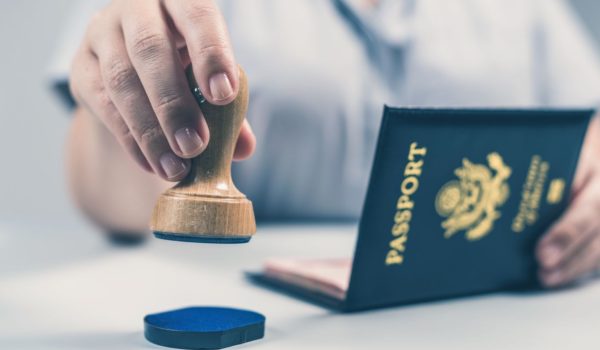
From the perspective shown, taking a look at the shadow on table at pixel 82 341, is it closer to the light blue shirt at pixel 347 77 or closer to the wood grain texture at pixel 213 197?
the wood grain texture at pixel 213 197

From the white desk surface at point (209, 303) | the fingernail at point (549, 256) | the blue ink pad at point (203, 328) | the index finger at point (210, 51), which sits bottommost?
the white desk surface at point (209, 303)

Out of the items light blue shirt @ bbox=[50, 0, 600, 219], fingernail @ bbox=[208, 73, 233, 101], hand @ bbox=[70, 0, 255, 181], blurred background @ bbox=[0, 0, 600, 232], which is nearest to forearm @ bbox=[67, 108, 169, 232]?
light blue shirt @ bbox=[50, 0, 600, 219]

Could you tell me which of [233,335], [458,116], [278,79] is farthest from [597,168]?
[233,335]

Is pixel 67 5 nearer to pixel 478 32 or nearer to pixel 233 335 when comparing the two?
pixel 478 32

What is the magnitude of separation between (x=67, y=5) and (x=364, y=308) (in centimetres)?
153

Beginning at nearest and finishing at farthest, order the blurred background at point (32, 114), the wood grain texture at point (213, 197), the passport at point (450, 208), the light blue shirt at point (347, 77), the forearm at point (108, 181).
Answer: the wood grain texture at point (213, 197) < the passport at point (450, 208) < the forearm at point (108, 181) < the light blue shirt at point (347, 77) < the blurred background at point (32, 114)

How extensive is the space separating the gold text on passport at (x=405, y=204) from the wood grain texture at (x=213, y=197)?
0.16 m

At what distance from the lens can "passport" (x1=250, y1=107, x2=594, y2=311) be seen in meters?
0.58

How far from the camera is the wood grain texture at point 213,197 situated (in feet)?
1.49

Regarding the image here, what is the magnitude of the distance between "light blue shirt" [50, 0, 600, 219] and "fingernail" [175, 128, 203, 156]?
0.69 metres

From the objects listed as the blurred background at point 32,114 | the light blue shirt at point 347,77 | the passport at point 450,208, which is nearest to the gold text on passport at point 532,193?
the passport at point 450,208

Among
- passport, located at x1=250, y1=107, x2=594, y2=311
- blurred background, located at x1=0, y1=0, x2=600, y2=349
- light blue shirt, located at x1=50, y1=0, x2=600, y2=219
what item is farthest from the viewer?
blurred background, located at x1=0, y1=0, x2=600, y2=349

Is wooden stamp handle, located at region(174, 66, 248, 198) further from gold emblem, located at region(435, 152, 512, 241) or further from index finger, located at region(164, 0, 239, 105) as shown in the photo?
gold emblem, located at region(435, 152, 512, 241)

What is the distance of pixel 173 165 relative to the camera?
1.62 ft
